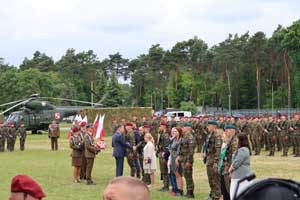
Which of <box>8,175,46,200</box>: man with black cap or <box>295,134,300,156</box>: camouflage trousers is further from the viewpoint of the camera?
<box>295,134,300,156</box>: camouflage trousers

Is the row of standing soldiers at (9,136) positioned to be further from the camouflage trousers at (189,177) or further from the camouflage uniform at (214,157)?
the camouflage uniform at (214,157)

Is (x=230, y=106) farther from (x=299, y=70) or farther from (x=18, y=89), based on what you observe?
(x=18, y=89)

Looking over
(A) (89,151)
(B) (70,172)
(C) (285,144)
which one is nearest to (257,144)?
(C) (285,144)

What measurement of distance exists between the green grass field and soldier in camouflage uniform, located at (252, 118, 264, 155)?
38 centimetres

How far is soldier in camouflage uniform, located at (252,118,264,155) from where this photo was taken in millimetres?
26484

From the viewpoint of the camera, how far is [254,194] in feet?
4.58

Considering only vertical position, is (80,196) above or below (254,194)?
below

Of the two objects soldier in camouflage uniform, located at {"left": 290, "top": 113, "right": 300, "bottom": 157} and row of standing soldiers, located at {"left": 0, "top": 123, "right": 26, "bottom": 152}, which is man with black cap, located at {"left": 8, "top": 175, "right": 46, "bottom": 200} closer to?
soldier in camouflage uniform, located at {"left": 290, "top": 113, "right": 300, "bottom": 157}

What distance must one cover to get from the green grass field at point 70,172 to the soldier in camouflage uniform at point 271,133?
40cm

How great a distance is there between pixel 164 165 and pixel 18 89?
71122mm

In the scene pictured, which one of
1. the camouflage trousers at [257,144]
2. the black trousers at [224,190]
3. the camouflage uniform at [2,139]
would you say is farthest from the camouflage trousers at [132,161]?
the camouflage uniform at [2,139]

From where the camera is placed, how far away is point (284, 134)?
25.6 m

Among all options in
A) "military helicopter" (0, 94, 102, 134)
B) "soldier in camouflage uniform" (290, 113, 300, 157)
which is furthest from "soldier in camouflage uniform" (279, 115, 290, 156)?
"military helicopter" (0, 94, 102, 134)

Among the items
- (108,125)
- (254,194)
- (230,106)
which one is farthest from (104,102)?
(254,194)
